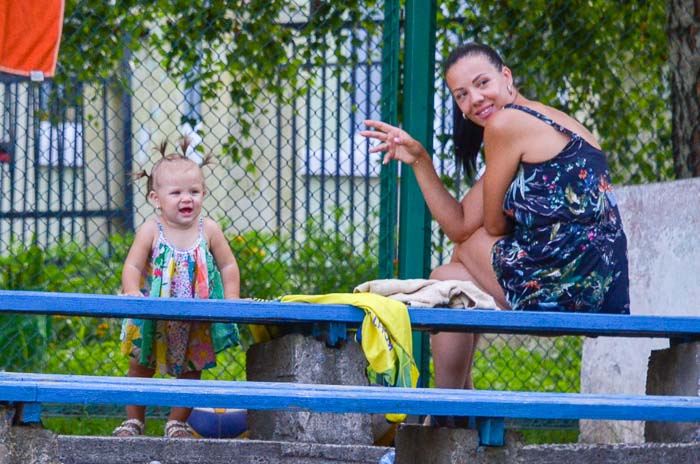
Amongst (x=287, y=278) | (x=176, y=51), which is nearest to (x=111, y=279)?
(x=287, y=278)

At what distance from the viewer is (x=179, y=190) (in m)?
4.36

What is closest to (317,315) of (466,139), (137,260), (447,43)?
(137,260)

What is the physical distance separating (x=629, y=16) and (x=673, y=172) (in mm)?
870

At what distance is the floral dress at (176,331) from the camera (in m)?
4.37

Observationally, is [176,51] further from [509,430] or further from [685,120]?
[509,430]

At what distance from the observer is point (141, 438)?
3.59 m

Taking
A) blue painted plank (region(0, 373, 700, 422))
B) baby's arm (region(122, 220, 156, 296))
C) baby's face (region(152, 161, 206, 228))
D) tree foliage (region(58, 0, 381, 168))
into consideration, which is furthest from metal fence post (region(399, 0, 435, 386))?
blue painted plank (region(0, 373, 700, 422))

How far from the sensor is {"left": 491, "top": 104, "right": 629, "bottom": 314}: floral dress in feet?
13.0

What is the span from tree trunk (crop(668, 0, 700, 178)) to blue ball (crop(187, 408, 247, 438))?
2.63m

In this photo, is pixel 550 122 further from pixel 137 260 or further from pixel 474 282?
pixel 137 260

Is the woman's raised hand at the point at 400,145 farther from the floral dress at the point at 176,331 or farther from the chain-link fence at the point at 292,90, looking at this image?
the chain-link fence at the point at 292,90

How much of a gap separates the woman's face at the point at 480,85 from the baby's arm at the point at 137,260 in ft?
4.12

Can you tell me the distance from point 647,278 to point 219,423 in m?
1.91

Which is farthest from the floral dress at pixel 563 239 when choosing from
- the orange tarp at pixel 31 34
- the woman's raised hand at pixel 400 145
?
the orange tarp at pixel 31 34
